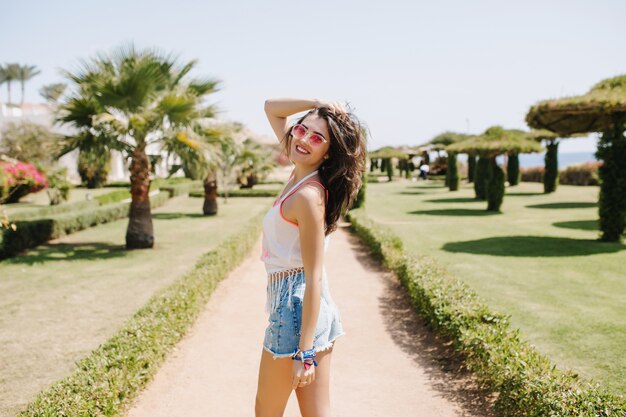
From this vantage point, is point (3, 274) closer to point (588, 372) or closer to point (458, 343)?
point (458, 343)

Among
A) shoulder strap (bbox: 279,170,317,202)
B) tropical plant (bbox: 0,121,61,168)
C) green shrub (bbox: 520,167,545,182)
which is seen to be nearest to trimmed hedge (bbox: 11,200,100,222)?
Result: tropical plant (bbox: 0,121,61,168)

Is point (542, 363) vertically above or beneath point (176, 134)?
beneath

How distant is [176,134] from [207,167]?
1.07m

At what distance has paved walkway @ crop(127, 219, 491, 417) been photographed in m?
4.25

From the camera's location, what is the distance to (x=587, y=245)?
1108 cm

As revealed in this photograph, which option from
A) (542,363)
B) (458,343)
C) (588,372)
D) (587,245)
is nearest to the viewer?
(542,363)

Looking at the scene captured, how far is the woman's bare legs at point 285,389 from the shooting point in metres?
2.35

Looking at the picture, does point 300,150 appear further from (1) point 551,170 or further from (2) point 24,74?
(2) point 24,74

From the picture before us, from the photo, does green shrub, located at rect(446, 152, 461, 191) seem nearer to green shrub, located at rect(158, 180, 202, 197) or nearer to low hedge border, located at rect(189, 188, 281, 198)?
low hedge border, located at rect(189, 188, 281, 198)

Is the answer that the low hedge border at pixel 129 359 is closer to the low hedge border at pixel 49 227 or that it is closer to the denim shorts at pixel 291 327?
the denim shorts at pixel 291 327

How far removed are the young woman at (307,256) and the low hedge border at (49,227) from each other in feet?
35.4

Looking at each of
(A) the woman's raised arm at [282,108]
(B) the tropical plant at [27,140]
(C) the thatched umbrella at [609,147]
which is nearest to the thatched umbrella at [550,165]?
(C) the thatched umbrella at [609,147]

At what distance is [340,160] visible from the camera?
244cm

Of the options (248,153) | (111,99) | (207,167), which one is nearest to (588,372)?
(207,167)
